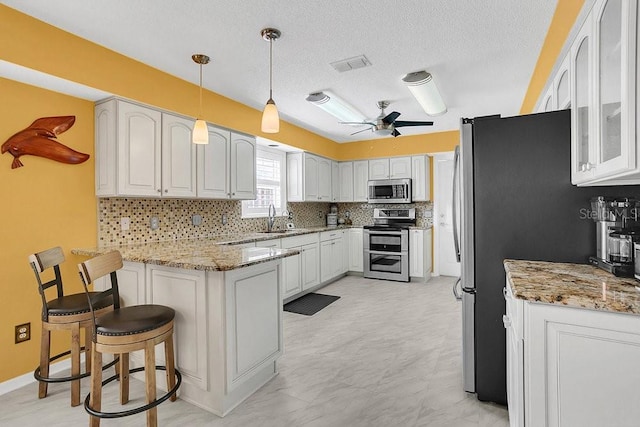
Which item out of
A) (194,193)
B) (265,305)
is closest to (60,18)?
(194,193)

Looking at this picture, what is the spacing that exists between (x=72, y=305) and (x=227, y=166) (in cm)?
207

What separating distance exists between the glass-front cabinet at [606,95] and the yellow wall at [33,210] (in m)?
3.39

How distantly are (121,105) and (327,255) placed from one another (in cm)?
350

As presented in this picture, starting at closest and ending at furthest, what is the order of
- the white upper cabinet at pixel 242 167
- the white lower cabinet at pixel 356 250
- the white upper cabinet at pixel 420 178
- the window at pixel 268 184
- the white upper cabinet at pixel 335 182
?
the white upper cabinet at pixel 242 167 → the window at pixel 268 184 → the white upper cabinet at pixel 420 178 → the white lower cabinet at pixel 356 250 → the white upper cabinet at pixel 335 182

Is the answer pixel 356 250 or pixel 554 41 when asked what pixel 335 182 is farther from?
pixel 554 41

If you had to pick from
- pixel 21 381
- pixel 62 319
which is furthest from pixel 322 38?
pixel 21 381

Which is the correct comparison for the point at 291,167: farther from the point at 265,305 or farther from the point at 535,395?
the point at 535,395

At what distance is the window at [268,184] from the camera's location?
4.83 meters

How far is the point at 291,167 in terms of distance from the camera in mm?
5496

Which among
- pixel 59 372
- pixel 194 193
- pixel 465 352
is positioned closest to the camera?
pixel 465 352

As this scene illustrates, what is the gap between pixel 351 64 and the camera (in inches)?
116

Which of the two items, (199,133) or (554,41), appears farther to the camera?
(199,133)

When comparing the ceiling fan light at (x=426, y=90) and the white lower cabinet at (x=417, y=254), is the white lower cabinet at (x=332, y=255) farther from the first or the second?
the ceiling fan light at (x=426, y=90)

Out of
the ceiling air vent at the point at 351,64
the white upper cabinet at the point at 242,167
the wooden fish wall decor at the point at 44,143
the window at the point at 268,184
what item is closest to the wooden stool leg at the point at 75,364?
the wooden fish wall decor at the point at 44,143
